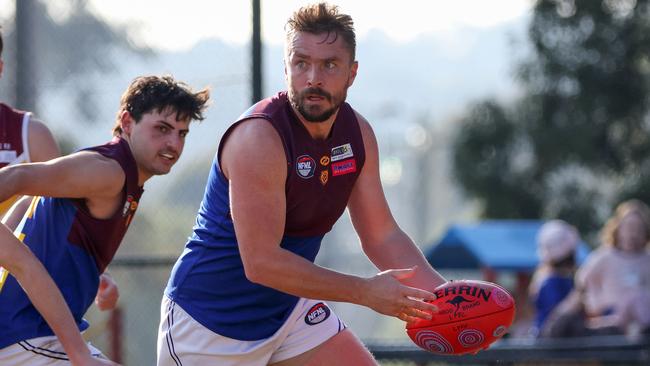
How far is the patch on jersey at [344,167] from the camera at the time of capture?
4.61 metres

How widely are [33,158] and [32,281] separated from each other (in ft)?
3.58

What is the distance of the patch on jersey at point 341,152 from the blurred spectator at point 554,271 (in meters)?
5.69

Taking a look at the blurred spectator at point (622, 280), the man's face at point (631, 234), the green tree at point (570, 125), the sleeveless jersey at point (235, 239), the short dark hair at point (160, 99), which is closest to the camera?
the sleeveless jersey at point (235, 239)

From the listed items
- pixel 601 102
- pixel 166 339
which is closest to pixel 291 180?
pixel 166 339

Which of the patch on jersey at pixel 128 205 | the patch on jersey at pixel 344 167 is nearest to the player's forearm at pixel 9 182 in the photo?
the patch on jersey at pixel 128 205

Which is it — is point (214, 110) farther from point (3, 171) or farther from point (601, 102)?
point (601, 102)

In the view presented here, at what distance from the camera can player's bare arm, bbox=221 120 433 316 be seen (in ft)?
13.6

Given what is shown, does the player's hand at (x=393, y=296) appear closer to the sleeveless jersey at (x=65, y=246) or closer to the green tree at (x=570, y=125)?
the sleeveless jersey at (x=65, y=246)

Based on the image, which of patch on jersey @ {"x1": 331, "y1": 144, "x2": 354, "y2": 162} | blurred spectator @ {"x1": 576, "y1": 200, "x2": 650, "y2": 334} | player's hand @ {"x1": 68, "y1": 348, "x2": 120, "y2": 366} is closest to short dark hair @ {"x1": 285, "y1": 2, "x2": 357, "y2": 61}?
patch on jersey @ {"x1": 331, "y1": 144, "x2": 354, "y2": 162}

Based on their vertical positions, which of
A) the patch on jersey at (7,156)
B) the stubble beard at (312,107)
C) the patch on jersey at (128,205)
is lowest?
the patch on jersey at (128,205)

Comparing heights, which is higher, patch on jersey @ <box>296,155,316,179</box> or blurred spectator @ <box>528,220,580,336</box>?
patch on jersey @ <box>296,155,316,179</box>

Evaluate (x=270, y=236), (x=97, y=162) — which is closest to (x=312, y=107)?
(x=270, y=236)

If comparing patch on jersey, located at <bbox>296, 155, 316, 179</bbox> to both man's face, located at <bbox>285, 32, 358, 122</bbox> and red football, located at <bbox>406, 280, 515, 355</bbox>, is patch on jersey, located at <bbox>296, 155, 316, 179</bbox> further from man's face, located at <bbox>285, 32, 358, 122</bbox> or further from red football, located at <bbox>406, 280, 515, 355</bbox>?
red football, located at <bbox>406, 280, 515, 355</bbox>

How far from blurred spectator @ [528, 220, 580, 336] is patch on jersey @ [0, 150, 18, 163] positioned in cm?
579
